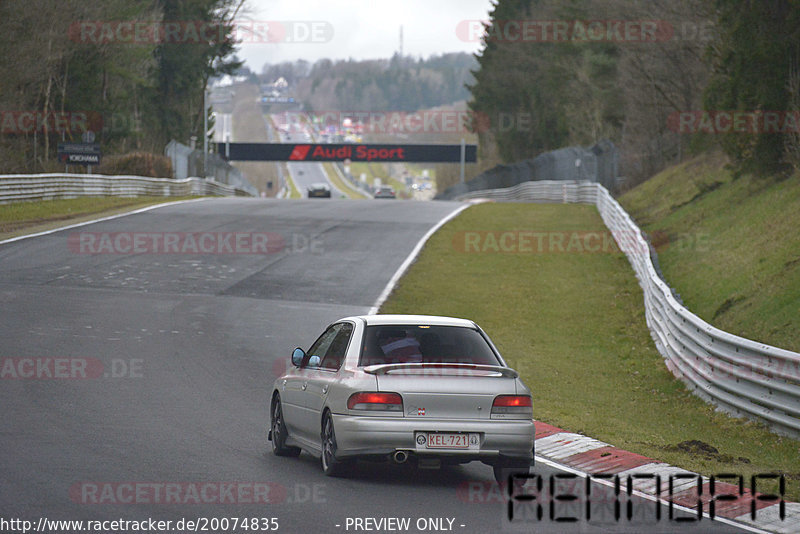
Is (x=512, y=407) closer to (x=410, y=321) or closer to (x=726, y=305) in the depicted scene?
(x=410, y=321)

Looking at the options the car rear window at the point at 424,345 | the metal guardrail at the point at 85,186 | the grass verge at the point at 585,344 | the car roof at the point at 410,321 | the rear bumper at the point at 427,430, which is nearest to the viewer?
the rear bumper at the point at 427,430

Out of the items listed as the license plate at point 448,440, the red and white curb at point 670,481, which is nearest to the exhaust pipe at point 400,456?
the license plate at point 448,440

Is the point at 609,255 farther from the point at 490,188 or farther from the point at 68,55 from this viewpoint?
the point at 490,188

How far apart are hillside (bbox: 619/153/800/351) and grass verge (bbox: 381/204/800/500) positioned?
1.33 meters

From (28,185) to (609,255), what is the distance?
65.7 feet

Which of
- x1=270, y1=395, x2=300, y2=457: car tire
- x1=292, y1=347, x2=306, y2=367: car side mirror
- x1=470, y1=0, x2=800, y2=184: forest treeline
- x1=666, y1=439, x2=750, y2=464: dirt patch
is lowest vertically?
x1=666, y1=439, x2=750, y2=464: dirt patch

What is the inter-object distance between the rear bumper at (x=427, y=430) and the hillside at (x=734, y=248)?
742 cm

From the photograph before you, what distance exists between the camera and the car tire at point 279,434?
9967mm

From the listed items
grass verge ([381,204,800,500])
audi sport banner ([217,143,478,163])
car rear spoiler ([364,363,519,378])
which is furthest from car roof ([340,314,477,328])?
audi sport banner ([217,143,478,163])

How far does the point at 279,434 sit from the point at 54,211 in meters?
28.4

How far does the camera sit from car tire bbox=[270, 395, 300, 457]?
9.97 meters

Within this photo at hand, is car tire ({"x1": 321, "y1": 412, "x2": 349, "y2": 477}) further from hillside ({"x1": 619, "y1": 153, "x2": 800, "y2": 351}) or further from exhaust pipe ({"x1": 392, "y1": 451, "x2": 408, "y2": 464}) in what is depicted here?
A: hillside ({"x1": 619, "y1": 153, "x2": 800, "y2": 351})

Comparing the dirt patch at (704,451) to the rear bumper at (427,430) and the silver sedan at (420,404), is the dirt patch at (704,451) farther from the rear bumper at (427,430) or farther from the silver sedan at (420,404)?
the rear bumper at (427,430)

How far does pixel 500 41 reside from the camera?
89.8 m
